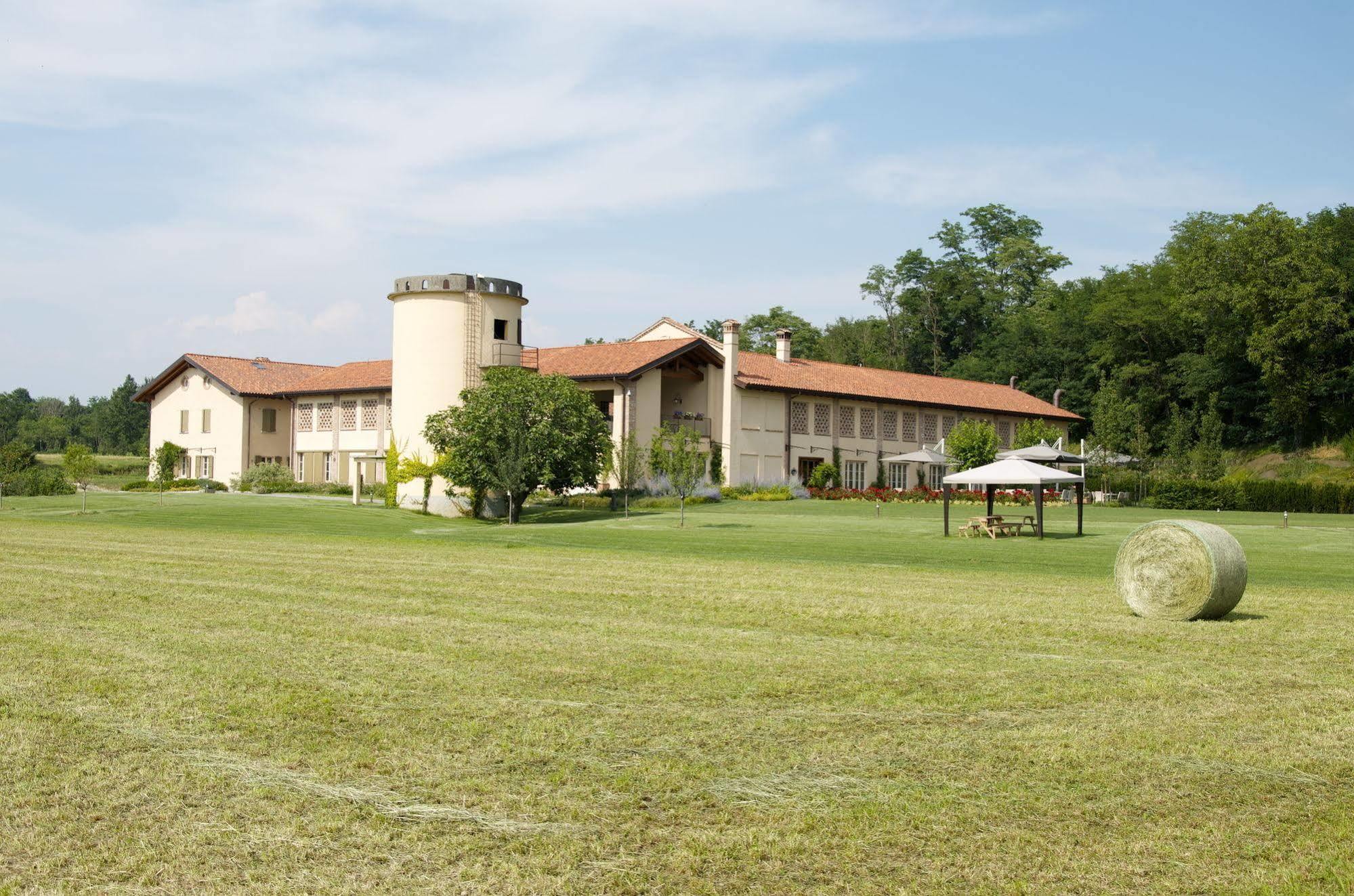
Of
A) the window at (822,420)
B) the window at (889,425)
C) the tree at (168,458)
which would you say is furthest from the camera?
the tree at (168,458)

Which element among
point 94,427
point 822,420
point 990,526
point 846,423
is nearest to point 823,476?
point 822,420

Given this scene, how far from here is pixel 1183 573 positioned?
562 inches

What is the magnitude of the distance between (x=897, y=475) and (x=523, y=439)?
25.5 metres

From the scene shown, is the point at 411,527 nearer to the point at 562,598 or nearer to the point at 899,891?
the point at 562,598

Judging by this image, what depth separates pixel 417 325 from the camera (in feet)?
146

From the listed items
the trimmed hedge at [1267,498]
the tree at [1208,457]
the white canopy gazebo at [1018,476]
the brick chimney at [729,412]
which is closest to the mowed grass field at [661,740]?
the white canopy gazebo at [1018,476]

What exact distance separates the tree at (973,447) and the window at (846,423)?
528cm

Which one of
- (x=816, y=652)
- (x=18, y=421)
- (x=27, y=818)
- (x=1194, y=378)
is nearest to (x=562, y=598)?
(x=816, y=652)

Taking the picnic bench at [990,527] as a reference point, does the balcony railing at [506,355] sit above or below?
above

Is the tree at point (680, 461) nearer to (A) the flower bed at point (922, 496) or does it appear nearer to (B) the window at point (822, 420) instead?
(A) the flower bed at point (922, 496)

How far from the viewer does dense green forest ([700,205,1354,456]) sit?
63125 millimetres

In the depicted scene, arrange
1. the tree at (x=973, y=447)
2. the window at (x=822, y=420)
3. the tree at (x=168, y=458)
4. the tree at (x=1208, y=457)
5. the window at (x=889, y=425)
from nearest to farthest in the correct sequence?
1. the tree at (x=973, y=447)
2. the tree at (x=1208, y=457)
3. the window at (x=822, y=420)
4. the window at (x=889, y=425)
5. the tree at (x=168, y=458)

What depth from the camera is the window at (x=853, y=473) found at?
2227 inches

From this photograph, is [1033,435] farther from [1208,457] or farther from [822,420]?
[822,420]
